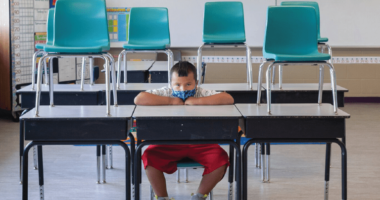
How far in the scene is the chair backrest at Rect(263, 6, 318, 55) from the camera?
2812 millimetres

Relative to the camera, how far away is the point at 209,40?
3.64 m

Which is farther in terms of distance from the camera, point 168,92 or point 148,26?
point 148,26

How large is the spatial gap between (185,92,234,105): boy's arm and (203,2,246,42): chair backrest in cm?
140

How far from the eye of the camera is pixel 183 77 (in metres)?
2.54

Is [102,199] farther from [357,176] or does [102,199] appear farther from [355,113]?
[355,113]

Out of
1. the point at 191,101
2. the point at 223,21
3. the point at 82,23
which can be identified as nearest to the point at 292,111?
the point at 191,101

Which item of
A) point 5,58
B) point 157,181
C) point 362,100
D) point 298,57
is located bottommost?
point 362,100

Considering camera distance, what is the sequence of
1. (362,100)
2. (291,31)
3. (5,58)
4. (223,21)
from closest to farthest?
(291,31)
(223,21)
(5,58)
(362,100)

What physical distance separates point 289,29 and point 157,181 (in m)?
1.27

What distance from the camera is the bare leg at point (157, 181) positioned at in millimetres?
2354

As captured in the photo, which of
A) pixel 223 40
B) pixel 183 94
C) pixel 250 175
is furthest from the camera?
pixel 223 40

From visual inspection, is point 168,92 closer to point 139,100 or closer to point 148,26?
point 139,100

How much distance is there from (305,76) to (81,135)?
16.5 ft

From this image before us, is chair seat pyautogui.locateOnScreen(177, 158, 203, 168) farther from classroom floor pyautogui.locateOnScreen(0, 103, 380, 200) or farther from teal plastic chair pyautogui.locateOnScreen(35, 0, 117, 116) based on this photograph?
teal plastic chair pyautogui.locateOnScreen(35, 0, 117, 116)
